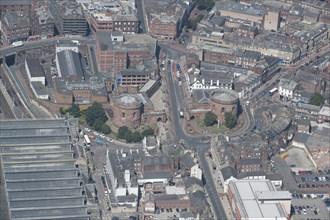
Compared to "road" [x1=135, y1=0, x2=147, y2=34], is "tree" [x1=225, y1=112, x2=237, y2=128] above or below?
below

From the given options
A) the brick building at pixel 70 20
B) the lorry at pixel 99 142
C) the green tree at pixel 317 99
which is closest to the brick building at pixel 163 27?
the brick building at pixel 70 20

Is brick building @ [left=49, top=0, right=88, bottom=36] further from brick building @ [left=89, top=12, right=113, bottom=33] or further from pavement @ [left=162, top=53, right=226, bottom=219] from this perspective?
pavement @ [left=162, top=53, right=226, bottom=219]

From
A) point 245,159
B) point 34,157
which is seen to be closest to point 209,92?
Answer: point 245,159

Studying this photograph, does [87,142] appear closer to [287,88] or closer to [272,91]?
[272,91]

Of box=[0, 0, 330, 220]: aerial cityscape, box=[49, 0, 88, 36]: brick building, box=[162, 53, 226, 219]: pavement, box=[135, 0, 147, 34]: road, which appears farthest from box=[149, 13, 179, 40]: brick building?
box=[49, 0, 88, 36]: brick building

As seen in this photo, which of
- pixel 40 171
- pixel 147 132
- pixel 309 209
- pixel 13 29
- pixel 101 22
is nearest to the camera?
A: pixel 309 209

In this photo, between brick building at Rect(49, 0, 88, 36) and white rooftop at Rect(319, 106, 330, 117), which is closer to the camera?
white rooftop at Rect(319, 106, 330, 117)

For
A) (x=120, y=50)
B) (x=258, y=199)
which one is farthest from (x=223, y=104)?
(x=258, y=199)
